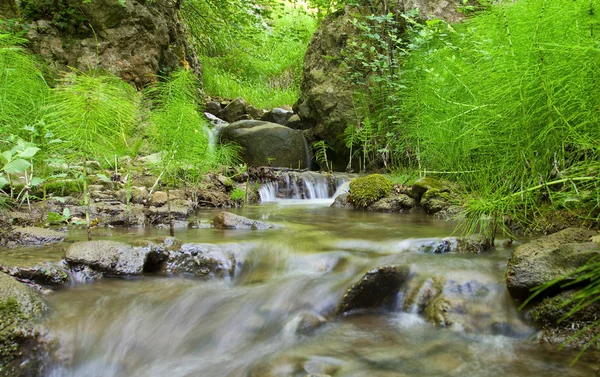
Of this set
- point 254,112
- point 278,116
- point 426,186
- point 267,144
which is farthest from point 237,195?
point 254,112

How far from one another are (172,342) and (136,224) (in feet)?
8.24

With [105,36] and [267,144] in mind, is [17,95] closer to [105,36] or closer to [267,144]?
[105,36]

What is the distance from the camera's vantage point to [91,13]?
8797 millimetres

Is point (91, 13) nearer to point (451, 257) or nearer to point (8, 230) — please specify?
point (8, 230)

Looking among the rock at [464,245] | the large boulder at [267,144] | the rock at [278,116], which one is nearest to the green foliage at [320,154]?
the large boulder at [267,144]

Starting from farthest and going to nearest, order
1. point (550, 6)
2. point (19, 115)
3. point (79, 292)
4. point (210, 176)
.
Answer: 1. point (210, 176)
2. point (19, 115)
3. point (550, 6)
4. point (79, 292)

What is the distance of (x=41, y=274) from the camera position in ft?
9.32

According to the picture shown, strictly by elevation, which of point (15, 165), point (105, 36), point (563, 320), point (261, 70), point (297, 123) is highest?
point (261, 70)

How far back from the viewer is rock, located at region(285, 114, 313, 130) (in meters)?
11.5

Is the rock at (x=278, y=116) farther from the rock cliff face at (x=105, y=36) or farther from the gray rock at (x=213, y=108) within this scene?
the rock cliff face at (x=105, y=36)

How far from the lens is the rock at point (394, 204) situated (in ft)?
20.8

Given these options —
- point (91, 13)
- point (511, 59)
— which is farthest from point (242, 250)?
point (91, 13)

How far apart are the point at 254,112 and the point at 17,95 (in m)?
9.12

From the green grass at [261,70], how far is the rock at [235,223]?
9932 millimetres
